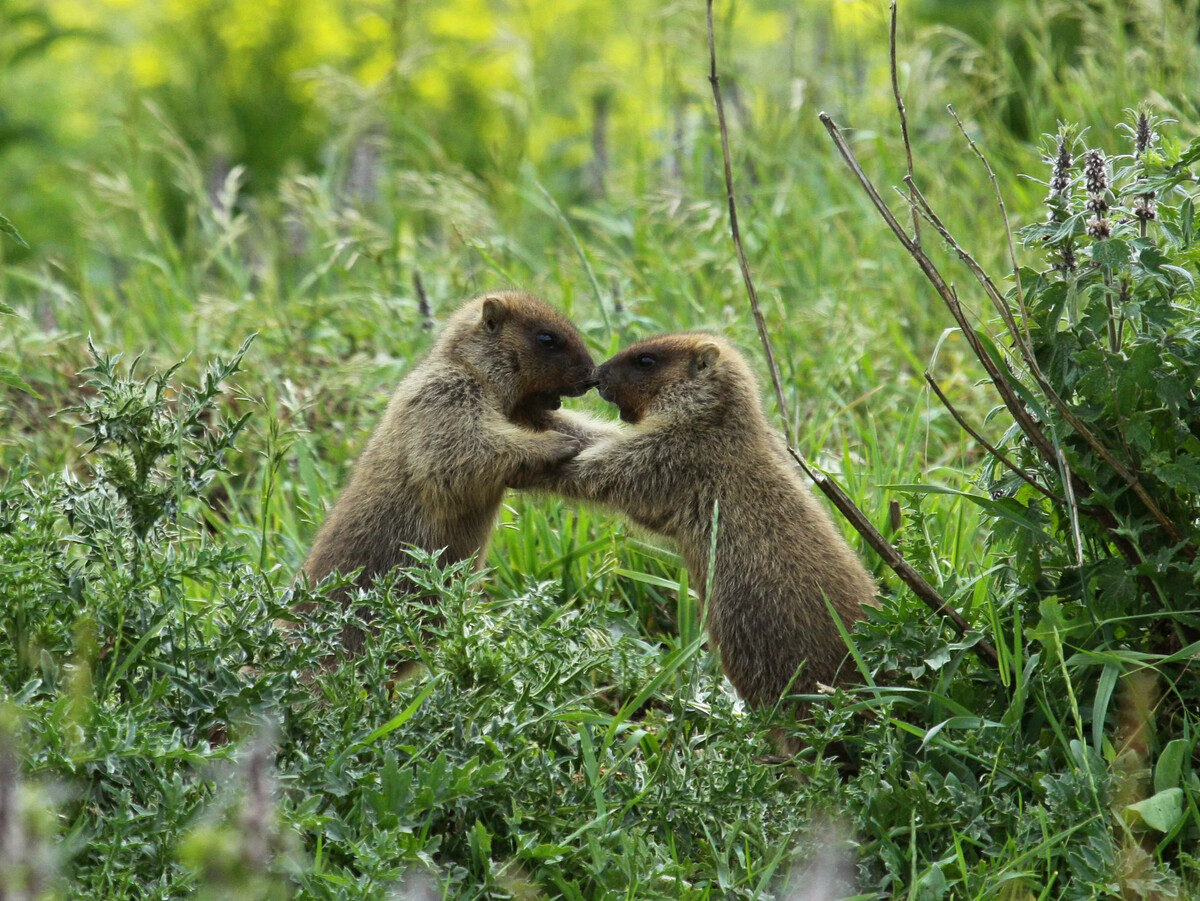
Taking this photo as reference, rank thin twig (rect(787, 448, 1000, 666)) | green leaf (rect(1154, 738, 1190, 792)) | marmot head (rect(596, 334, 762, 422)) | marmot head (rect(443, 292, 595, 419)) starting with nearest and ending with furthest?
green leaf (rect(1154, 738, 1190, 792))
thin twig (rect(787, 448, 1000, 666))
marmot head (rect(596, 334, 762, 422))
marmot head (rect(443, 292, 595, 419))

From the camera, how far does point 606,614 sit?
4.36 meters

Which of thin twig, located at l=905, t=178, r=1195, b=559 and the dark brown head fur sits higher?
thin twig, located at l=905, t=178, r=1195, b=559

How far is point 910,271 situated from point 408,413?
2978 millimetres

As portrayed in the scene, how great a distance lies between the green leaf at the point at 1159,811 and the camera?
3154 mm

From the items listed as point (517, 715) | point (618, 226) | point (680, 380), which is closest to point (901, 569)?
point (517, 715)

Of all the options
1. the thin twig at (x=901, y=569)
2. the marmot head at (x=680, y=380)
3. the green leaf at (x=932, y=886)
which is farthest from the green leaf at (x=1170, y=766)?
the marmot head at (x=680, y=380)

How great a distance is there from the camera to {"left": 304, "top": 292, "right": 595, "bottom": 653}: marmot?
4363 mm

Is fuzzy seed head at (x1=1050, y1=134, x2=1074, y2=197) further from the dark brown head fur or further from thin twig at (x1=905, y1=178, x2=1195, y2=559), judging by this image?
the dark brown head fur

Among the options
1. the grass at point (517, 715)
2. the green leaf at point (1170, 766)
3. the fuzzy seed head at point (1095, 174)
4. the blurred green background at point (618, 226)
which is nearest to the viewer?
the grass at point (517, 715)

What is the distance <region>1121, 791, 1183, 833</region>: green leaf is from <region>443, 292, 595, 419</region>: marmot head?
7.48ft

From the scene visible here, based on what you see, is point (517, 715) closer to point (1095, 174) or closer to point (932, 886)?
point (932, 886)

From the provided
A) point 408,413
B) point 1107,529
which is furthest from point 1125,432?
point 408,413

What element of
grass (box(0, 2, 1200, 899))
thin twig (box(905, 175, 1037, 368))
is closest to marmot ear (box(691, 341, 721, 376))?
grass (box(0, 2, 1200, 899))

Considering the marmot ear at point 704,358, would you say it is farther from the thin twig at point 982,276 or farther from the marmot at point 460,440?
the thin twig at point 982,276
